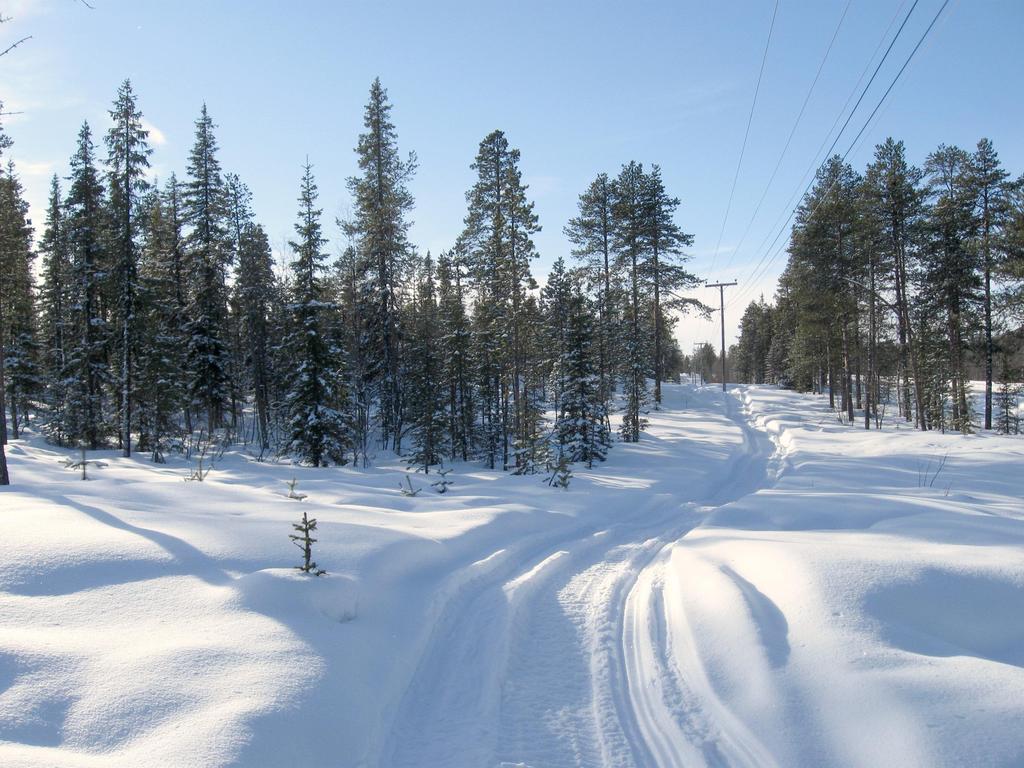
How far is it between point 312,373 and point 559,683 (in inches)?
737

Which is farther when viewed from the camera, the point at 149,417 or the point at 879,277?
the point at 879,277

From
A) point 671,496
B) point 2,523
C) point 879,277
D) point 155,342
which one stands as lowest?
point 671,496

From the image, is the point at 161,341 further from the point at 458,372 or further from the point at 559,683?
the point at 559,683

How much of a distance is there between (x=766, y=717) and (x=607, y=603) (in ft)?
8.24

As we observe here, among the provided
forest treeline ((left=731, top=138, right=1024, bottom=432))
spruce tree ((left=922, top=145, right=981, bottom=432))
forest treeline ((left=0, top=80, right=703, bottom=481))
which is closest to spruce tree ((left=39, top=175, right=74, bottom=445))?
forest treeline ((left=0, top=80, right=703, bottom=481))

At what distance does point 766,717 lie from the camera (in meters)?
3.89

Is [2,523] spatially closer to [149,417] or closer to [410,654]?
[410,654]

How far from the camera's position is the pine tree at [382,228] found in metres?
25.0

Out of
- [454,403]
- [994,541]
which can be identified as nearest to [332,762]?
[994,541]

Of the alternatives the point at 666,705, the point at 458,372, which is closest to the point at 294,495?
the point at 666,705

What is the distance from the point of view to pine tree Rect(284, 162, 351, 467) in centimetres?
2092

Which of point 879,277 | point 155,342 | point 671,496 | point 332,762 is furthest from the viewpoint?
point 879,277

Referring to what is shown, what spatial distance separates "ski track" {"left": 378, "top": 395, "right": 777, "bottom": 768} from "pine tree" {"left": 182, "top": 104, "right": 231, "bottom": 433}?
80.7 ft

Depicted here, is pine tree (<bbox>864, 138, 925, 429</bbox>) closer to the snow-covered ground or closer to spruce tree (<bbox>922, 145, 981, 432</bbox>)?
spruce tree (<bbox>922, 145, 981, 432</bbox>)
